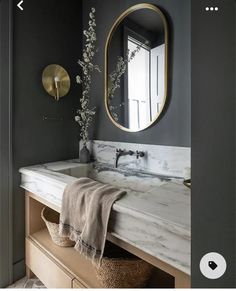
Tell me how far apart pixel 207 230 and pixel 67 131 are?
1.50 meters

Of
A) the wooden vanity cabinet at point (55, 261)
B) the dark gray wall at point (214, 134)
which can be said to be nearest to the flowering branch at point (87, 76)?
the wooden vanity cabinet at point (55, 261)

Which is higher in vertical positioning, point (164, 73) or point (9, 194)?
point (164, 73)

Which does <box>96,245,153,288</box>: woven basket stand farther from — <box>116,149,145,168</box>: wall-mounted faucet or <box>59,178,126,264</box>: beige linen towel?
<box>116,149,145,168</box>: wall-mounted faucet

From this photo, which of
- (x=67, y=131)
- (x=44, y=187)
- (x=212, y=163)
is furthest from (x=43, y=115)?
(x=212, y=163)

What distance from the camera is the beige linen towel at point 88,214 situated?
0.83 metres

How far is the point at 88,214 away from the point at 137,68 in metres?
1.02

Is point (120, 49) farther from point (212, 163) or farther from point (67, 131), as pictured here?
point (212, 163)

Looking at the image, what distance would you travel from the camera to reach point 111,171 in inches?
58.7

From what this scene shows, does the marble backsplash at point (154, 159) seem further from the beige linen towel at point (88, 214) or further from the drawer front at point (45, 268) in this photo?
the drawer front at point (45, 268)

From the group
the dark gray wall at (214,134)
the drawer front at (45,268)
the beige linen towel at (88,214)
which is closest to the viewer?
the dark gray wall at (214,134)

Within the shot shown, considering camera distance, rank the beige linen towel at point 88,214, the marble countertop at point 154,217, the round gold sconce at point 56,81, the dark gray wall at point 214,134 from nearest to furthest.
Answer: the dark gray wall at point 214,134, the marble countertop at point 154,217, the beige linen towel at point 88,214, the round gold sconce at point 56,81

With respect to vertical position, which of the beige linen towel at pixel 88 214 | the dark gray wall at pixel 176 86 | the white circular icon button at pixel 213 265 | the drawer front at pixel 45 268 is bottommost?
the drawer front at pixel 45 268

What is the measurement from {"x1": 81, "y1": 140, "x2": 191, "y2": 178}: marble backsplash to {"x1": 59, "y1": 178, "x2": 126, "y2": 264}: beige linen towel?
489mm

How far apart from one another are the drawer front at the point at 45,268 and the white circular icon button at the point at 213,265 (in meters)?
0.95
